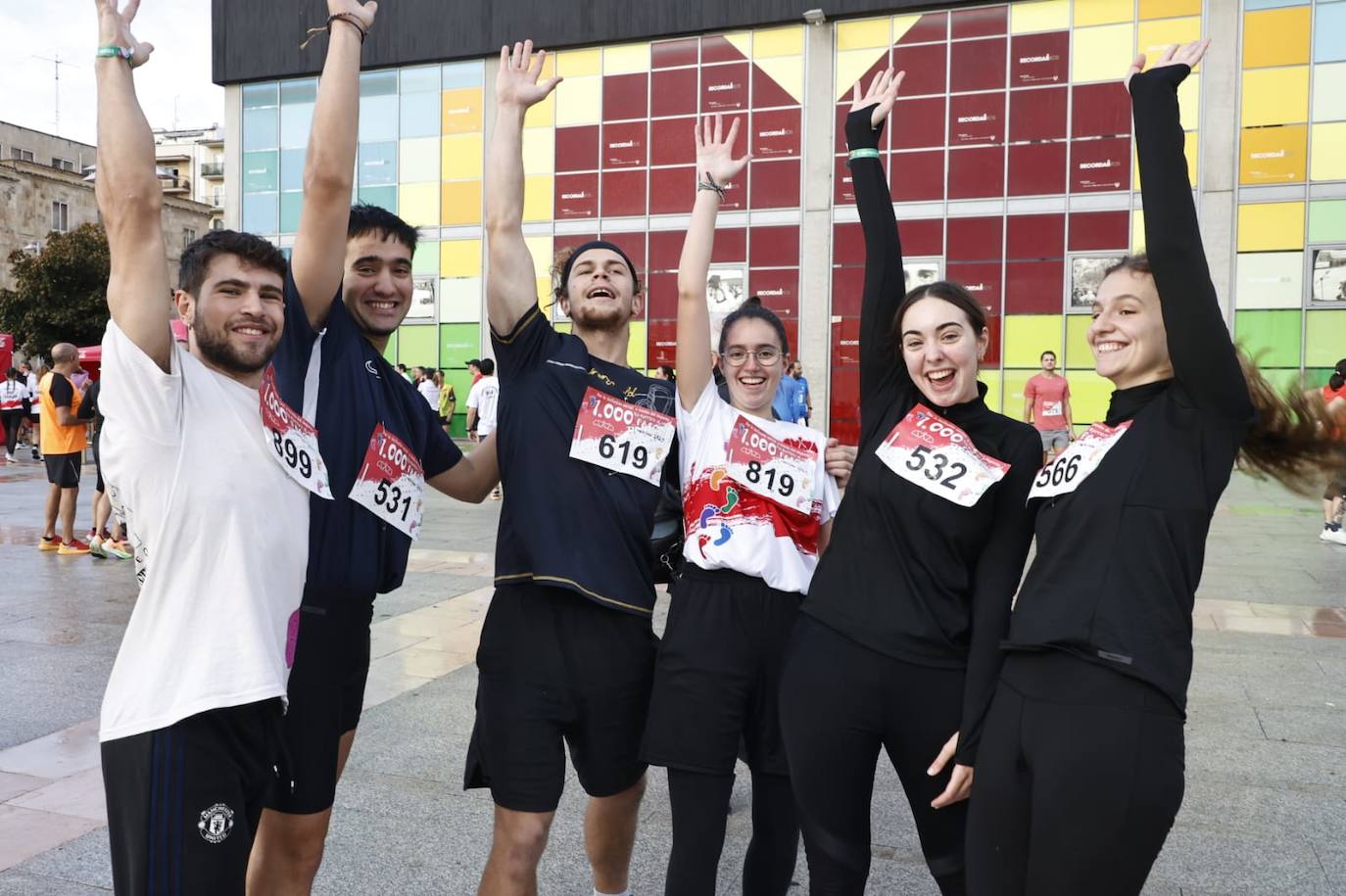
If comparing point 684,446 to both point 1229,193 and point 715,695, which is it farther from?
point 1229,193

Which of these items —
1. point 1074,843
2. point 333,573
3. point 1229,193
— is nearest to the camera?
point 1074,843

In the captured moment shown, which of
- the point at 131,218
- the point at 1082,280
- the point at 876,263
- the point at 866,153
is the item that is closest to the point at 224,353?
the point at 131,218

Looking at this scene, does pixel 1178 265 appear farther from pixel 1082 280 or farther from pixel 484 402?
pixel 1082 280

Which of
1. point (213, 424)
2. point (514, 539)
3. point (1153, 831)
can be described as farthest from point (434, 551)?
point (1153, 831)

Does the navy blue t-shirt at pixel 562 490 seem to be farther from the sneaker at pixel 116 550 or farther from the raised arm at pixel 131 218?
the sneaker at pixel 116 550

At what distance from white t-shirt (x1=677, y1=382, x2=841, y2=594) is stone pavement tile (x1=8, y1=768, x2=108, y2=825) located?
2413mm

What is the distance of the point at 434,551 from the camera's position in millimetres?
10086

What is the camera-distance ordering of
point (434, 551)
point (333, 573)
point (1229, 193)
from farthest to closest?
point (1229, 193), point (434, 551), point (333, 573)

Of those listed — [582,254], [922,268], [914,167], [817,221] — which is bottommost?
[582,254]

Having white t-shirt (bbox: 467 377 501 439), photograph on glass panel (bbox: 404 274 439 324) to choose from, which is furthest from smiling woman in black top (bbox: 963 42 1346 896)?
photograph on glass panel (bbox: 404 274 439 324)

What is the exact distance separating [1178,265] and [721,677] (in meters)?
1.44

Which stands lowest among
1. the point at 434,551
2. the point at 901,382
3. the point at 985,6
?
the point at 434,551

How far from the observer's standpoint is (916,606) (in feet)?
7.76

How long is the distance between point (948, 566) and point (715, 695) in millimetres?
697
